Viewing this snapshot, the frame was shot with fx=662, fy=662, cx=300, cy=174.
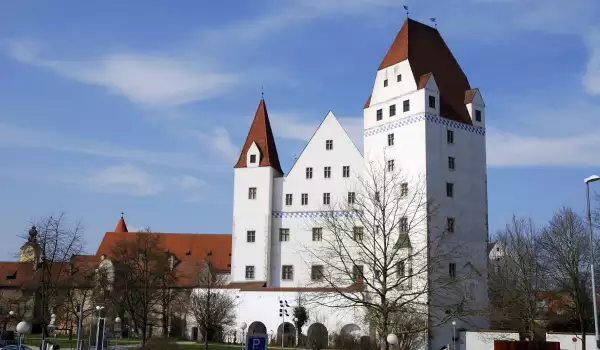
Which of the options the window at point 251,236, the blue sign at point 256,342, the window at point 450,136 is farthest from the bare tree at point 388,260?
the blue sign at point 256,342

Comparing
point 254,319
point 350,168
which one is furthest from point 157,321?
point 350,168

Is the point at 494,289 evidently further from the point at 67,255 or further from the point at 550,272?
the point at 67,255

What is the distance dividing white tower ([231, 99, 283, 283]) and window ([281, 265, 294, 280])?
4.20ft

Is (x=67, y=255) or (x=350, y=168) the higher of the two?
(x=350, y=168)

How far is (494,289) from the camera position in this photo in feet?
165

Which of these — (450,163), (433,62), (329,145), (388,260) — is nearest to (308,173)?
(329,145)

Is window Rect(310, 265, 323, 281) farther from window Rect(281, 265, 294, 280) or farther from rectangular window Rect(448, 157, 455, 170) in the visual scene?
rectangular window Rect(448, 157, 455, 170)

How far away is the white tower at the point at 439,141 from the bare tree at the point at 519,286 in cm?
131

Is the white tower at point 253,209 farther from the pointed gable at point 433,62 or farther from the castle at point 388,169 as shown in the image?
the pointed gable at point 433,62

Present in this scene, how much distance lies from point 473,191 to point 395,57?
12.0 m

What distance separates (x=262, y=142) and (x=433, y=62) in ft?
54.5

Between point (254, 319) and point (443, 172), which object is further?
point (254, 319)

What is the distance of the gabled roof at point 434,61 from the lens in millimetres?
50344

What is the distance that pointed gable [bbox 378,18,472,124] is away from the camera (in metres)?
50.3
